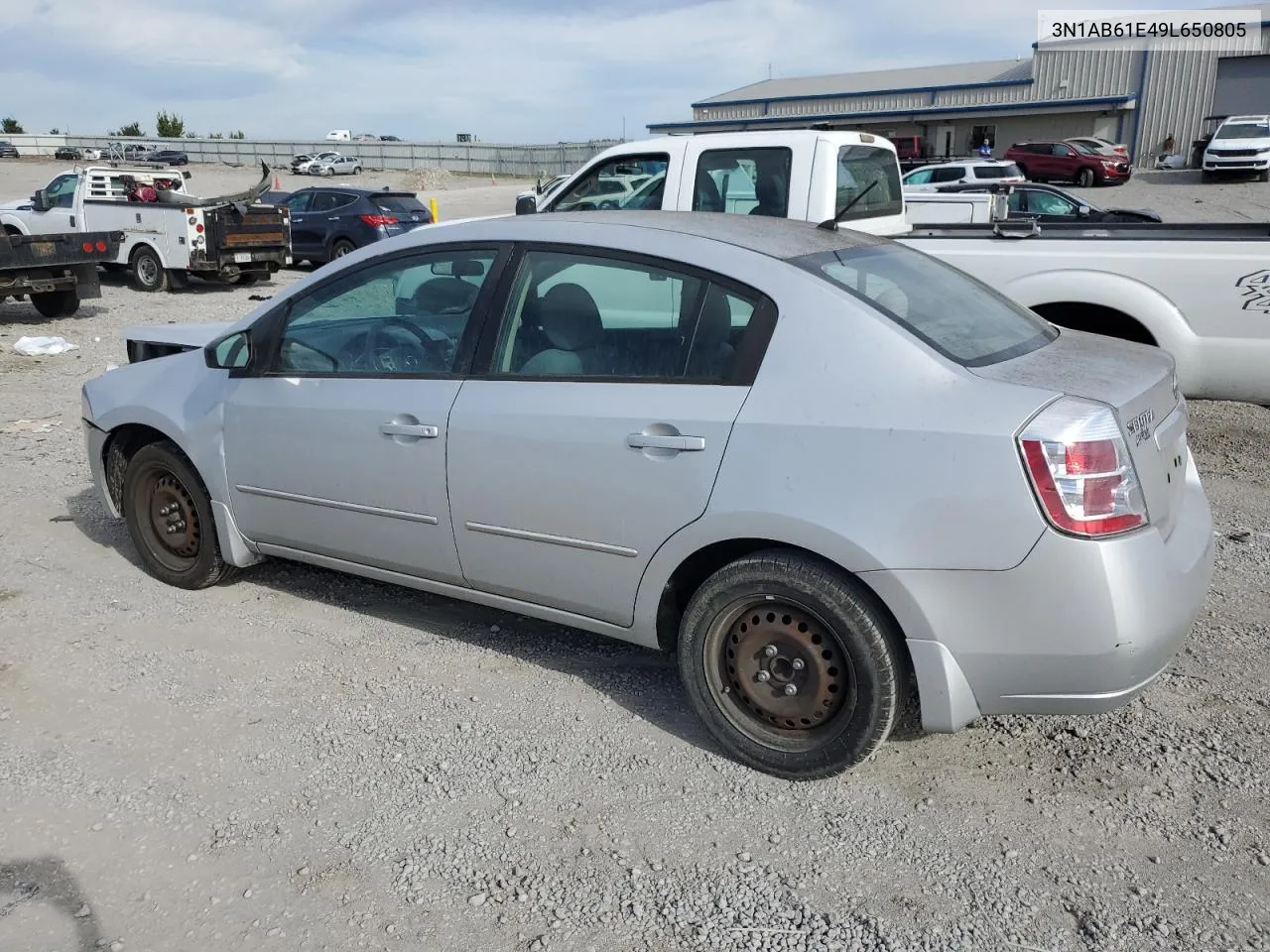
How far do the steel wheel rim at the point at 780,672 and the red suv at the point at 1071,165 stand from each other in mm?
37000

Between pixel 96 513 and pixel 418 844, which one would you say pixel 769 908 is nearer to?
pixel 418 844

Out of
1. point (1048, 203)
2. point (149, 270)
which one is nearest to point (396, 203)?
point (149, 270)

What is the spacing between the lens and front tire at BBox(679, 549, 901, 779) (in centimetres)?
318

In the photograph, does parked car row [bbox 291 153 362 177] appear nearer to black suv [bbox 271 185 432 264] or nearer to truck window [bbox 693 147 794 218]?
black suv [bbox 271 185 432 264]

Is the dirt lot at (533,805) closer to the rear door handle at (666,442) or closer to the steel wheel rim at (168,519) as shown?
the steel wheel rim at (168,519)

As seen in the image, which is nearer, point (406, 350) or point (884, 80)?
point (406, 350)

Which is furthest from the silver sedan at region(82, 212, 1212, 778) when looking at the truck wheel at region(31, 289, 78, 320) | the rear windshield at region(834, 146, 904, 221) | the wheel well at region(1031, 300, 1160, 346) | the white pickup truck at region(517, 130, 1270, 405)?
the truck wheel at region(31, 289, 78, 320)

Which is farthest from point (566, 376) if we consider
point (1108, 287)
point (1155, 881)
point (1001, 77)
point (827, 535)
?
point (1001, 77)

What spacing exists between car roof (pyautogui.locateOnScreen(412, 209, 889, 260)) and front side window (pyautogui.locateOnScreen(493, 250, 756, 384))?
126 mm

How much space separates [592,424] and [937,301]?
4.02ft

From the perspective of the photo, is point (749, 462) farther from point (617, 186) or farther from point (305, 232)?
point (305, 232)

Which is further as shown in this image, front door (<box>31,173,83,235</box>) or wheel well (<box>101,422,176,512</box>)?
front door (<box>31,173,83,235</box>)

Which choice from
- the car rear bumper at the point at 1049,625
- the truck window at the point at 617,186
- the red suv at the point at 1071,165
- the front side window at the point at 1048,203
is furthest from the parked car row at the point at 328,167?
the car rear bumper at the point at 1049,625

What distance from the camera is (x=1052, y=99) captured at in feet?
159
